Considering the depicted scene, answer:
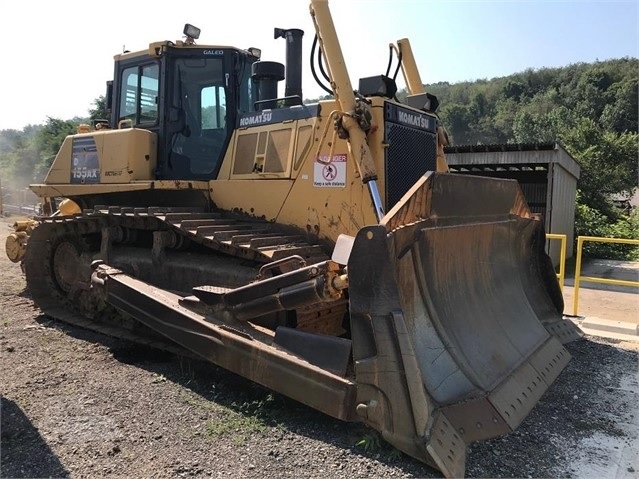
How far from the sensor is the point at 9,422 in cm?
365

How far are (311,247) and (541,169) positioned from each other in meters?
12.9

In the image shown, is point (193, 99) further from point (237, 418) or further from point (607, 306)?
point (607, 306)

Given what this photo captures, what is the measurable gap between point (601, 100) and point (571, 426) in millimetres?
78147

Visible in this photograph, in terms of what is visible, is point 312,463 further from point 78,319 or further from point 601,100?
point 601,100

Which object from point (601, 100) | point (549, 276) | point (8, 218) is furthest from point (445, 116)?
point (549, 276)

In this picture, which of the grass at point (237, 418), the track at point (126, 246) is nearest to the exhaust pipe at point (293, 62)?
the track at point (126, 246)

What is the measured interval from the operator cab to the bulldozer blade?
2.92 metres

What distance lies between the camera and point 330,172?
192 inches

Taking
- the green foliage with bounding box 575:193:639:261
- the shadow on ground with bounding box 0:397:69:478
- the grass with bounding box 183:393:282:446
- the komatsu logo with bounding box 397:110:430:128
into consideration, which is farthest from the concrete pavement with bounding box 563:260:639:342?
the shadow on ground with bounding box 0:397:69:478

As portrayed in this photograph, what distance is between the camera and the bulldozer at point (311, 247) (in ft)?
10.7

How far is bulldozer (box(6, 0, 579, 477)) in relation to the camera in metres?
3.26

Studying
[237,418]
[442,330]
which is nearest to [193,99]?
[237,418]

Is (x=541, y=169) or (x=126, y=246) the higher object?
(x=541, y=169)

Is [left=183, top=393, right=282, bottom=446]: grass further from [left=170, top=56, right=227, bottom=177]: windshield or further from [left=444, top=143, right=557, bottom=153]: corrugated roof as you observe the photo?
[left=444, top=143, right=557, bottom=153]: corrugated roof
